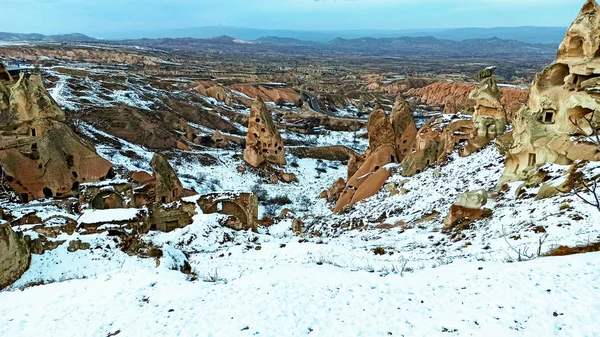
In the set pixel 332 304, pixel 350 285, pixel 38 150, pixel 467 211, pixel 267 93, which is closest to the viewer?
pixel 332 304

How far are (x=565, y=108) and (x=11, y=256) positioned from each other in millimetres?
22578

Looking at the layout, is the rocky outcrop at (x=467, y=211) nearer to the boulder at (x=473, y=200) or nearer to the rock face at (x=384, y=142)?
the boulder at (x=473, y=200)

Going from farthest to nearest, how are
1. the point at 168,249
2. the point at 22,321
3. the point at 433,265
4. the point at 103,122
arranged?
1. the point at 103,122
2. the point at 168,249
3. the point at 433,265
4. the point at 22,321

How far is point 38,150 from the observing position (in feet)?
93.9

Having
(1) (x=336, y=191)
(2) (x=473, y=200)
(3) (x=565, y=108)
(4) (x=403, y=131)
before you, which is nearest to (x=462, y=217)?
(2) (x=473, y=200)

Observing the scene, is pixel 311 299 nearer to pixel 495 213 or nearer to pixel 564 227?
pixel 564 227

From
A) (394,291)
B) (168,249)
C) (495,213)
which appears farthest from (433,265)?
(168,249)

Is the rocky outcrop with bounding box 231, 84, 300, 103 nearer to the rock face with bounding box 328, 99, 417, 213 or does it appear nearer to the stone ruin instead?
the rock face with bounding box 328, 99, 417, 213

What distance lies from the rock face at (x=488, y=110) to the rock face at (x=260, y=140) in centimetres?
2406

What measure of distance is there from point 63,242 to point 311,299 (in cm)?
1235

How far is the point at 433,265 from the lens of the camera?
1214 centimetres

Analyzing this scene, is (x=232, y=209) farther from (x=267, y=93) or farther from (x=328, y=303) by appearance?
(x=267, y=93)

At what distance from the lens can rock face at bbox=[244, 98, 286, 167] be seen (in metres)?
48.5

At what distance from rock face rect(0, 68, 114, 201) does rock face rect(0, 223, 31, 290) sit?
14639mm
